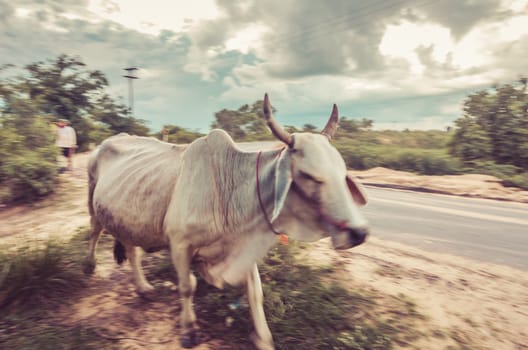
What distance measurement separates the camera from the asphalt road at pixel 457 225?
501cm

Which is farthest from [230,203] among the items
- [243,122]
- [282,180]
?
[243,122]

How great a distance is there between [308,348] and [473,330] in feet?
4.54

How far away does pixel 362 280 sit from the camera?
3.47 meters

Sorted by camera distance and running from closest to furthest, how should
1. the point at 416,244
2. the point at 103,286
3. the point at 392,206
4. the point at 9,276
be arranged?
the point at 9,276, the point at 103,286, the point at 416,244, the point at 392,206

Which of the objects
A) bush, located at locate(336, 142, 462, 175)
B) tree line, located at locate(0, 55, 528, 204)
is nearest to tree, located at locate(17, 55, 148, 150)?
tree line, located at locate(0, 55, 528, 204)

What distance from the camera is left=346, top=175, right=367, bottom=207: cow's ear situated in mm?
2031

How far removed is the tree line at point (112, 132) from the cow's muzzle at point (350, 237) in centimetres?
680

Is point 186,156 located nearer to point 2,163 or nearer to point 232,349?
point 232,349

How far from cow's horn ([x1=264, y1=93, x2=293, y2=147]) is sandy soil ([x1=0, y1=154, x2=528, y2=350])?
4.94 ft

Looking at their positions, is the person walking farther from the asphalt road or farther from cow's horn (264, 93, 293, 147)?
cow's horn (264, 93, 293, 147)

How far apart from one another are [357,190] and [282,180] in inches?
19.9

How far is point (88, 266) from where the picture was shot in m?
3.36

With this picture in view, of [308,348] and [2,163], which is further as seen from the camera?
[2,163]

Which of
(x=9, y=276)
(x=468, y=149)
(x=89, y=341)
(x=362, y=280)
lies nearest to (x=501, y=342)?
(x=362, y=280)
